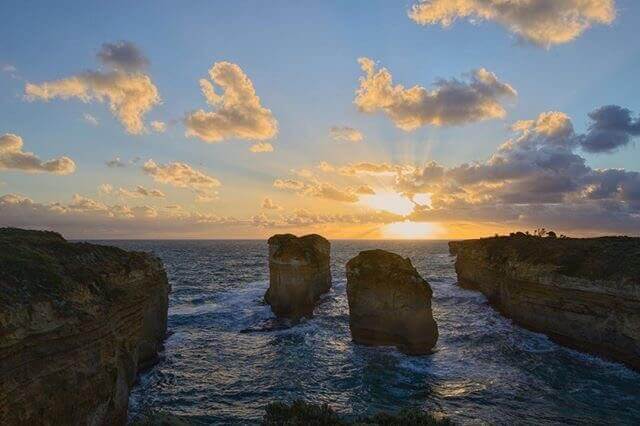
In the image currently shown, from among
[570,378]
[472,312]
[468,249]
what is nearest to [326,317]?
[472,312]

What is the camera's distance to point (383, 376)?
23.8 metres

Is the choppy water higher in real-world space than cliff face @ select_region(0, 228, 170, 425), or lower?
lower

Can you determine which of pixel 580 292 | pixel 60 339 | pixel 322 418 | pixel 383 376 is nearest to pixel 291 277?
pixel 383 376

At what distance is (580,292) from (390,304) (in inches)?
496

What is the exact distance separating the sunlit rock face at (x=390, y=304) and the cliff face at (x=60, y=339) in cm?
1564

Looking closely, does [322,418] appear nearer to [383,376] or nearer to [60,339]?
[60,339]

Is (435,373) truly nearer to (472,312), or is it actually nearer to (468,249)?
(472,312)

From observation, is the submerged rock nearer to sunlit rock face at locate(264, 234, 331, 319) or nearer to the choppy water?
the choppy water

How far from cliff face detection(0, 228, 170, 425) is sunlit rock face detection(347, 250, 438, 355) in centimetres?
1564

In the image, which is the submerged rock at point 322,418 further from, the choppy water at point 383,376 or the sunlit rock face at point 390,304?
the sunlit rock face at point 390,304

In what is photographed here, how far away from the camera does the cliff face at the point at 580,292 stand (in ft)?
85.0

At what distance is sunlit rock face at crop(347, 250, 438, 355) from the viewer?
1124 inches

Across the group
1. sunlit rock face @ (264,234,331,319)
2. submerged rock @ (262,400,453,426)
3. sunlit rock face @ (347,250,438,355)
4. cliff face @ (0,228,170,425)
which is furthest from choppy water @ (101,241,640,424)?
cliff face @ (0,228,170,425)

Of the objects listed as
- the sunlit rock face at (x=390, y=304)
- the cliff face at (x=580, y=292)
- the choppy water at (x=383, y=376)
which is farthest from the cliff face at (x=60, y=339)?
the cliff face at (x=580, y=292)
